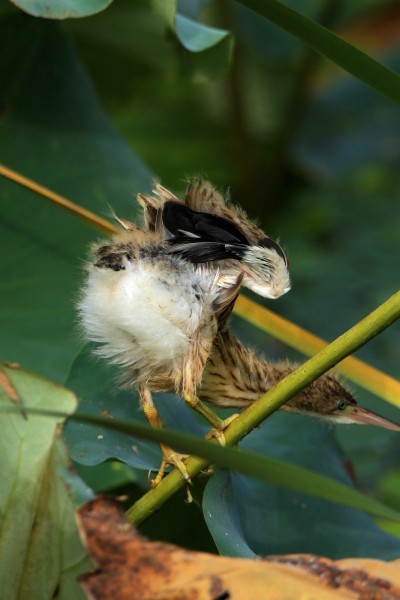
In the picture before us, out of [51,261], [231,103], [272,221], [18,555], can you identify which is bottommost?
[18,555]

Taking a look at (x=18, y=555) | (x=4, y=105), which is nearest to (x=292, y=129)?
(x=4, y=105)

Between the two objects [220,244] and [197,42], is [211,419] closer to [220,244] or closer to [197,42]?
A: [220,244]

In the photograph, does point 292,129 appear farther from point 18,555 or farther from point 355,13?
point 18,555

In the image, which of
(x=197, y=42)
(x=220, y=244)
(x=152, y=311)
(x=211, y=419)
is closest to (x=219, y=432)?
(x=211, y=419)

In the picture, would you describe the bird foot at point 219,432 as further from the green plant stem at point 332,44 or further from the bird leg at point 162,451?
the green plant stem at point 332,44

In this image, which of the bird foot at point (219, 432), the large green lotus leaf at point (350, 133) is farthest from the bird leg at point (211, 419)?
the large green lotus leaf at point (350, 133)

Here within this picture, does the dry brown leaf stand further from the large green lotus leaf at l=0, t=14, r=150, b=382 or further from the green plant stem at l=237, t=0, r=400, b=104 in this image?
the large green lotus leaf at l=0, t=14, r=150, b=382

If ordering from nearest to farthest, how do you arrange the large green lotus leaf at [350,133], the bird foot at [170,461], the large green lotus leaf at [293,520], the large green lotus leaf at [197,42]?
the bird foot at [170,461], the large green lotus leaf at [293,520], the large green lotus leaf at [197,42], the large green lotus leaf at [350,133]
